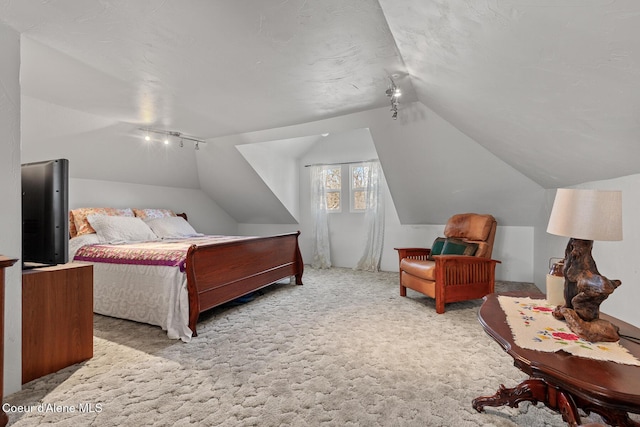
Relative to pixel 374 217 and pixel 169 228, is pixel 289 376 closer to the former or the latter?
pixel 169 228

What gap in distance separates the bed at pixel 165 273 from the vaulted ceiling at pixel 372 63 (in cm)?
128

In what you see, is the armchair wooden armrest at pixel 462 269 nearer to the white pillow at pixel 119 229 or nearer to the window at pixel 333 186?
the window at pixel 333 186

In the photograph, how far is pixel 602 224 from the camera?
110 cm

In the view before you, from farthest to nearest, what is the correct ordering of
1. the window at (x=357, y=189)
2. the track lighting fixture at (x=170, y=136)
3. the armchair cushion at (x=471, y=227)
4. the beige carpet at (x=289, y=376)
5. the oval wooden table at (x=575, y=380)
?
the window at (x=357, y=189)
the track lighting fixture at (x=170, y=136)
the armchair cushion at (x=471, y=227)
the beige carpet at (x=289, y=376)
the oval wooden table at (x=575, y=380)

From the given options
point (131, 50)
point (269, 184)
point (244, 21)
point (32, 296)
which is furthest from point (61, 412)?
point (269, 184)

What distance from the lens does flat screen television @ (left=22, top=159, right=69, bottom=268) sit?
1.87 metres

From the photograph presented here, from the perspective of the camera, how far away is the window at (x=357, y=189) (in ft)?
17.2

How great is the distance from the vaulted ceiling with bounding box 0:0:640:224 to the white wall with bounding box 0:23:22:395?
26 cm

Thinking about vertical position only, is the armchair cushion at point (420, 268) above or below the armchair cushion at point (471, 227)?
below

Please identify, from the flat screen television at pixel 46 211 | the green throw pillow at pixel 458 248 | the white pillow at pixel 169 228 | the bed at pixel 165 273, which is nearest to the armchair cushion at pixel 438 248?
the green throw pillow at pixel 458 248

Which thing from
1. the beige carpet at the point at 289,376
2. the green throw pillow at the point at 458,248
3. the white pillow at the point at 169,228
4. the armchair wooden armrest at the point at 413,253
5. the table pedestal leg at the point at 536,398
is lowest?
the beige carpet at the point at 289,376

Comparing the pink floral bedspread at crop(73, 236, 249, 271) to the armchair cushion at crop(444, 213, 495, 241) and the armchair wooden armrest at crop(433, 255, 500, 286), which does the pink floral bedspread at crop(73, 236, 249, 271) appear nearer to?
the armchair wooden armrest at crop(433, 255, 500, 286)

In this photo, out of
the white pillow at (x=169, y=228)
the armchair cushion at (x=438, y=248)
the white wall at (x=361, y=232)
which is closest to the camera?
the armchair cushion at (x=438, y=248)

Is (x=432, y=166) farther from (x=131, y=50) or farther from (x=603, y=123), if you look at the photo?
(x=131, y=50)
